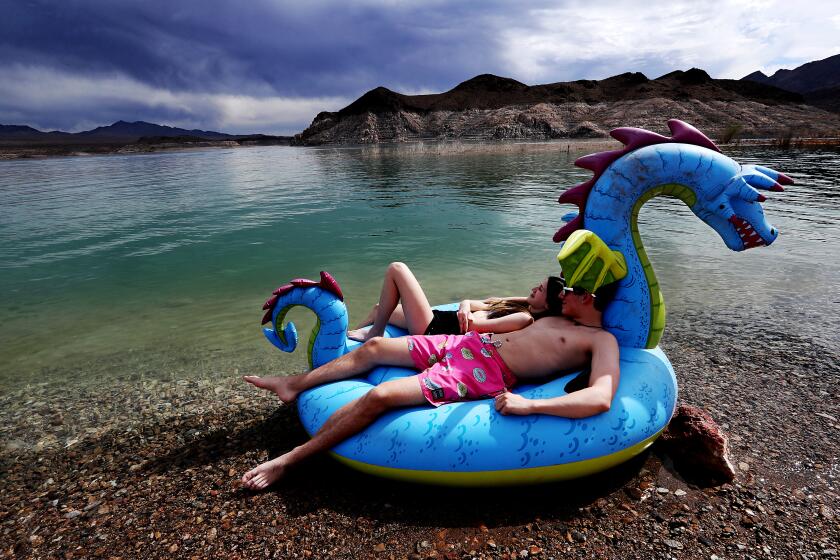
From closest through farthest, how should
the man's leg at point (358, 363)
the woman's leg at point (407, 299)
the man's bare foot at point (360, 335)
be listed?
the man's leg at point (358, 363), the woman's leg at point (407, 299), the man's bare foot at point (360, 335)

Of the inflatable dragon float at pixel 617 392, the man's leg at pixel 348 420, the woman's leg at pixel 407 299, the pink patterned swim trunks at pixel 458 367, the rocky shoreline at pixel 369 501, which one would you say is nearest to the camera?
the rocky shoreline at pixel 369 501

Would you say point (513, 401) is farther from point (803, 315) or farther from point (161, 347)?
point (803, 315)

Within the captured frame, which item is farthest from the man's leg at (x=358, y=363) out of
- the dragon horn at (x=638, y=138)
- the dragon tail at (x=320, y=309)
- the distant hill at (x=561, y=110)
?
the distant hill at (x=561, y=110)

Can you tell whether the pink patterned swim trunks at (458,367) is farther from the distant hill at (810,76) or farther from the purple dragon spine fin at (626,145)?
the distant hill at (810,76)

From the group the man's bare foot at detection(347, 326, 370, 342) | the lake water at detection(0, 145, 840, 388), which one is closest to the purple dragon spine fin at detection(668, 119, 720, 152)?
the man's bare foot at detection(347, 326, 370, 342)

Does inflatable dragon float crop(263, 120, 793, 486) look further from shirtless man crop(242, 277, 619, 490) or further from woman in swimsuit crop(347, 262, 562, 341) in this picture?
woman in swimsuit crop(347, 262, 562, 341)

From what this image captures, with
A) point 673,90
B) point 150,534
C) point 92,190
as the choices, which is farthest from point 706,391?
point 673,90

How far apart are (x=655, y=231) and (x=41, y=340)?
12.4 m

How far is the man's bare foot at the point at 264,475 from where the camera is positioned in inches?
127

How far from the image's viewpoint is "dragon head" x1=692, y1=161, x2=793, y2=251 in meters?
3.23

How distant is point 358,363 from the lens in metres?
3.67

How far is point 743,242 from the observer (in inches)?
Result: 131

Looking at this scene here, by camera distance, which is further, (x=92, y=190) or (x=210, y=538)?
(x=92, y=190)

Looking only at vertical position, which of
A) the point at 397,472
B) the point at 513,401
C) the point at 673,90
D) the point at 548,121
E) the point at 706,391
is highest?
the point at 673,90
